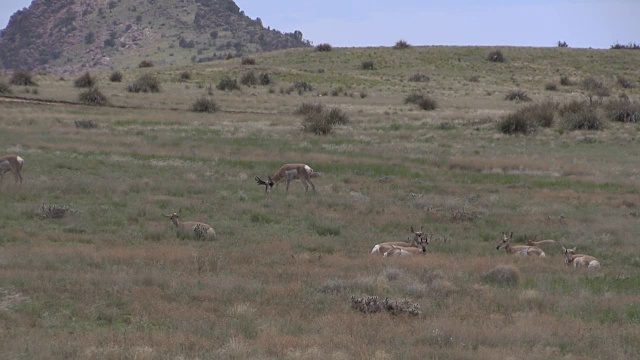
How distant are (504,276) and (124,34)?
480 ft

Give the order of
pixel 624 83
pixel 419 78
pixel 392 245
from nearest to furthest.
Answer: pixel 392 245, pixel 624 83, pixel 419 78

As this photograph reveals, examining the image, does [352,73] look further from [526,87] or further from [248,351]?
[248,351]

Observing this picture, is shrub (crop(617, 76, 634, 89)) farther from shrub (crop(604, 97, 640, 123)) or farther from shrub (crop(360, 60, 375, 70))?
shrub (crop(604, 97, 640, 123))

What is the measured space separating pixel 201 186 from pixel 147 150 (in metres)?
8.02

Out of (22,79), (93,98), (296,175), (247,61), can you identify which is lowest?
(296,175)

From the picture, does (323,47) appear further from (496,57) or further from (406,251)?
(406,251)

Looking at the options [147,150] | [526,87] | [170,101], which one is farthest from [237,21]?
[147,150]

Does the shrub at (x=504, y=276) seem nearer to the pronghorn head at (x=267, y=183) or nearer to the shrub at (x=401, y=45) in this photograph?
the pronghorn head at (x=267, y=183)

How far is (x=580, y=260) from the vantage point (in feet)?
50.9

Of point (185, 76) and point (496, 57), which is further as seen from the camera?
point (496, 57)

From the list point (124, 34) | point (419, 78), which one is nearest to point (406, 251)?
point (419, 78)

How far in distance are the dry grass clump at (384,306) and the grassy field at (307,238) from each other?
16 cm

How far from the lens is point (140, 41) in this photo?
14925 cm

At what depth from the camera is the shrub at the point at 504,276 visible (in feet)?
44.5
